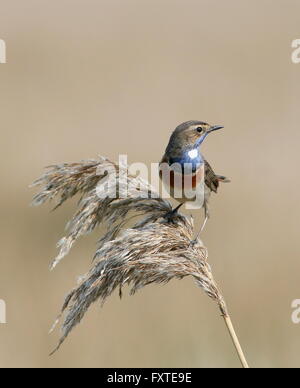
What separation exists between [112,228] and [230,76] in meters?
6.11

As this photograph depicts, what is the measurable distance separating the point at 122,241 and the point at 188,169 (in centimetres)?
154

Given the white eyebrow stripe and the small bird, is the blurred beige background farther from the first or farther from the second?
the white eyebrow stripe

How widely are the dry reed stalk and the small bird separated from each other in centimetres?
69

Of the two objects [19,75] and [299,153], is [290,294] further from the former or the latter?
[19,75]

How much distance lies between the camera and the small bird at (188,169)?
4.64 meters

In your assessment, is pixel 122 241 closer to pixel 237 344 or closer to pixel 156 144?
pixel 237 344

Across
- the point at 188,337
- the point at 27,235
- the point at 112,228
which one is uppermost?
the point at 112,228

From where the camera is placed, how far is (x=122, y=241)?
3.31 metres

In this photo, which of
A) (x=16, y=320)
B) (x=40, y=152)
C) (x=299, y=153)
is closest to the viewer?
(x=16, y=320)

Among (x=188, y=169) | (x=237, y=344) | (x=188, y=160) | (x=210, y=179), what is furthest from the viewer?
(x=210, y=179)

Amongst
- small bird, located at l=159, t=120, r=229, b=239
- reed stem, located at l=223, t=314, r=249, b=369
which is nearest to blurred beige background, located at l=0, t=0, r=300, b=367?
small bird, located at l=159, t=120, r=229, b=239

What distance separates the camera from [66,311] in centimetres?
322

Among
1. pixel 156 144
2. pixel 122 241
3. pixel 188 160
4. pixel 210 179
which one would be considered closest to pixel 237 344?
pixel 122 241
